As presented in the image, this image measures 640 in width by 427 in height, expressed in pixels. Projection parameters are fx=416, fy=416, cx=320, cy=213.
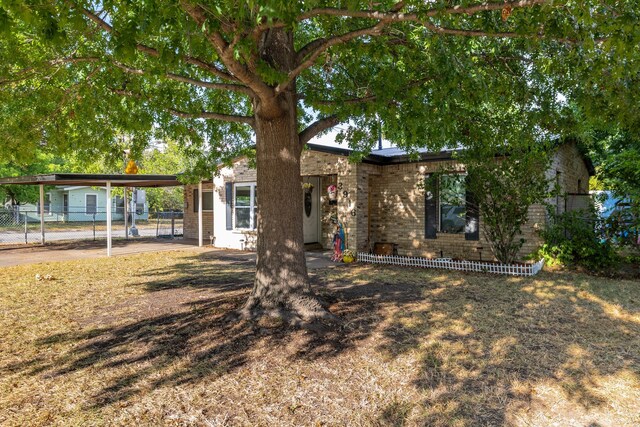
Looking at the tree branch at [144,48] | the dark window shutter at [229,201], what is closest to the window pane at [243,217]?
the dark window shutter at [229,201]

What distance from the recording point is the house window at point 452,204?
33.7 ft

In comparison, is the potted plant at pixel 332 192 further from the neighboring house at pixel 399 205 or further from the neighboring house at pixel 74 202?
the neighboring house at pixel 74 202

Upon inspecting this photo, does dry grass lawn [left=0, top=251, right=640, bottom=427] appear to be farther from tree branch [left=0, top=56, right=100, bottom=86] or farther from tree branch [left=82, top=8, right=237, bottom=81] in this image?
tree branch [left=0, top=56, right=100, bottom=86]

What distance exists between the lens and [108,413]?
312 cm

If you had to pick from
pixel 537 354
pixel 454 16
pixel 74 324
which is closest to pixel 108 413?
pixel 74 324

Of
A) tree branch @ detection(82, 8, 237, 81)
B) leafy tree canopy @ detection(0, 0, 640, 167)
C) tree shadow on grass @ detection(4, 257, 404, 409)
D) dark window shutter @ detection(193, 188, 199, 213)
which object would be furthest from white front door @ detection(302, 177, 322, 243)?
tree branch @ detection(82, 8, 237, 81)

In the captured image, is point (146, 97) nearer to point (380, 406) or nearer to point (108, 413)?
point (108, 413)

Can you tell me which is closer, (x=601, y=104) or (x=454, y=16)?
(x=454, y=16)

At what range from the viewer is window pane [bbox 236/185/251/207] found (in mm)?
13967

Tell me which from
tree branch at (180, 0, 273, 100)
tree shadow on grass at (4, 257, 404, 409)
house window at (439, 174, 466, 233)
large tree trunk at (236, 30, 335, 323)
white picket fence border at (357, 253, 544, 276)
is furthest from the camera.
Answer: house window at (439, 174, 466, 233)

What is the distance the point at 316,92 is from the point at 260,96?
1319mm

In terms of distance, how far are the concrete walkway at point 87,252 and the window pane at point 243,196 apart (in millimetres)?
1684

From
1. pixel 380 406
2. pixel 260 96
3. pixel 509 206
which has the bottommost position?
pixel 380 406

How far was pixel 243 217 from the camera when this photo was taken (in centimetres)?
1414
